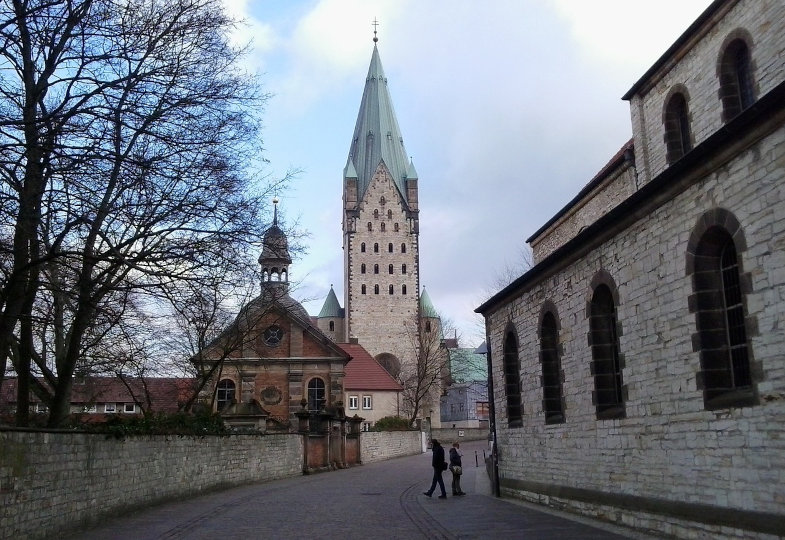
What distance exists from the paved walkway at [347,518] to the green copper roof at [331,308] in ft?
244

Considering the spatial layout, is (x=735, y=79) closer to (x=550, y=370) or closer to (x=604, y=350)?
(x=604, y=350)

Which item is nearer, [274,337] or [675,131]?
[675,131]

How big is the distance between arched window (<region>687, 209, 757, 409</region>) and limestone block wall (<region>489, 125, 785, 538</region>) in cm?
19

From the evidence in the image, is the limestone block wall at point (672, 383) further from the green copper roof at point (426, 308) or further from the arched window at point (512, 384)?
the green copper roof at point (426, 308)

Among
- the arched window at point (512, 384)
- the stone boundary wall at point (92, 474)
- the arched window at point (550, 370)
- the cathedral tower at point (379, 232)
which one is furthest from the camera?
the cathedral tower at point (379, 232)

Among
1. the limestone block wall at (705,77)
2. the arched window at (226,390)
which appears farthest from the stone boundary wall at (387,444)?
the limestone block wall at (705,77)

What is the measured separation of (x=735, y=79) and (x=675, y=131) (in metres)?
2.53

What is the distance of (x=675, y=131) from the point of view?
1922cm

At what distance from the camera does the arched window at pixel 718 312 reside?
11.0m

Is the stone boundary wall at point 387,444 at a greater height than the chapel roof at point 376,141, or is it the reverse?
the chapel roof at point 376,141

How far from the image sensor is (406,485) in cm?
2838

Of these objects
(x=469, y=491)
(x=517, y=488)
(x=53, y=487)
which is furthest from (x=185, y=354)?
(x=53, y=487)

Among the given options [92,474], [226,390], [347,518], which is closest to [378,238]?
[226,390]

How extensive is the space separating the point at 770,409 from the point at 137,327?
60.1 ft
